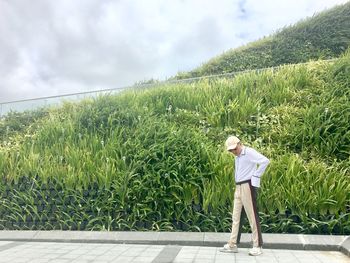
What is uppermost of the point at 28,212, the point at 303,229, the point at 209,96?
the point at 209,96

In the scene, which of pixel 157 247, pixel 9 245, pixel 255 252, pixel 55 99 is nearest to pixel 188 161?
pixel 157 247

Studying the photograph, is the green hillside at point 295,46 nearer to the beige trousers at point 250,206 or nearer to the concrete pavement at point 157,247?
the concrete pavement at point 157,247

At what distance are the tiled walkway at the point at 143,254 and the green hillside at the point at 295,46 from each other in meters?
10.7

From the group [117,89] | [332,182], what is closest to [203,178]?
[332,182]

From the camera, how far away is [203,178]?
652 cm

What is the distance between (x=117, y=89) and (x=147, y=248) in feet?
21.6

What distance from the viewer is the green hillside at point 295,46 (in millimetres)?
14836

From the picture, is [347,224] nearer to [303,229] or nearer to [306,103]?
[303,229]

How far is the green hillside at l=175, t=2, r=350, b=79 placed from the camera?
1484 cm

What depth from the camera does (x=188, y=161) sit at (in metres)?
6.83

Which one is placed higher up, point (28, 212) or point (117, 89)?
point (117, 89)

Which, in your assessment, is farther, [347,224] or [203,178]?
[203,178]

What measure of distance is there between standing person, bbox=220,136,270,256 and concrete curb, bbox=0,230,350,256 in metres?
0.56

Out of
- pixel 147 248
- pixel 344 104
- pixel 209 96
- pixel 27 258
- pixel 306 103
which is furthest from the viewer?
pixel 209 96
